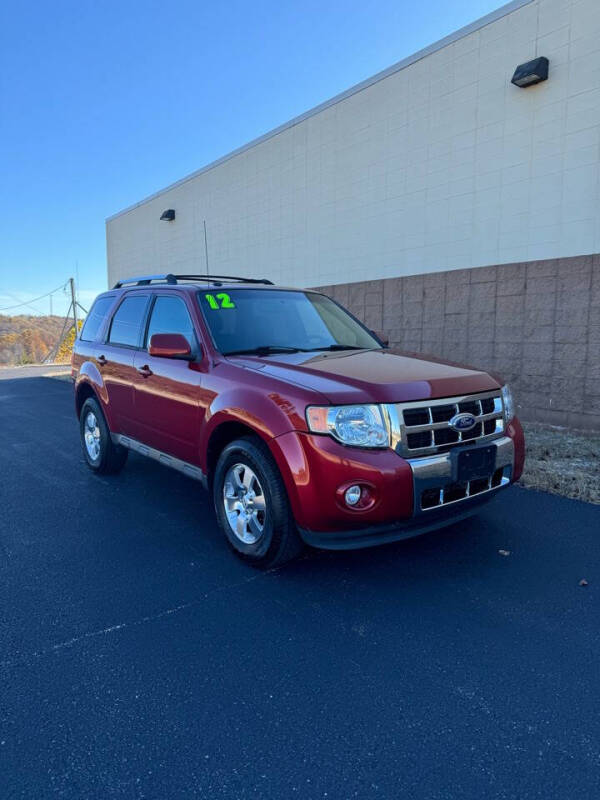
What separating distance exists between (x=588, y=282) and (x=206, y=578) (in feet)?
21.7

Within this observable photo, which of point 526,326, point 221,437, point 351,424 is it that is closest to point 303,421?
point 351,424

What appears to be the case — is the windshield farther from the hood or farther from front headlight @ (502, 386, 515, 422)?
front headlight @ (502, 386, 515, 422)

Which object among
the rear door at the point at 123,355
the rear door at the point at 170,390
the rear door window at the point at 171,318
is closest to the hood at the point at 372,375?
the rear door at the point at 170,390

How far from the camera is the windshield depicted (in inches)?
165


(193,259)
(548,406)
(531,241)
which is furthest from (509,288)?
(193,259)

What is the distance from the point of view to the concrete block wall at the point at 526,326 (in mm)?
7551

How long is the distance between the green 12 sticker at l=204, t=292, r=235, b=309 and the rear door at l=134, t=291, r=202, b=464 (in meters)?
0.20

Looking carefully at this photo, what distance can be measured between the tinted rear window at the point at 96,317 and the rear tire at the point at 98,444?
2.36 feet

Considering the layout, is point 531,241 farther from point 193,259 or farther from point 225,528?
point 193,259

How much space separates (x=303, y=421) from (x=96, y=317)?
3.81 m

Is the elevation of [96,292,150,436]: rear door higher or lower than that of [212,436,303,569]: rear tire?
higher

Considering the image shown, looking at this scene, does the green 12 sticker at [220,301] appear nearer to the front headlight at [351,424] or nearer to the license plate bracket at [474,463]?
the front headlight at [351,424]

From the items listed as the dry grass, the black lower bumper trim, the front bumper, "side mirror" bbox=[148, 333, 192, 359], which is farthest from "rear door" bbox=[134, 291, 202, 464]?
the dry grass

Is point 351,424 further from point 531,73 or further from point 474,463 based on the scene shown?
point 531,73
